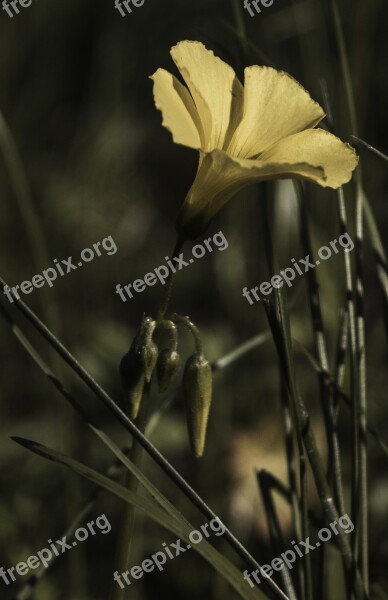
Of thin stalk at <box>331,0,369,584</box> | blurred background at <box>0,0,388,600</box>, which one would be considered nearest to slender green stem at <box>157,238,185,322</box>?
thin stalk at <box>331,0,369,584</box>

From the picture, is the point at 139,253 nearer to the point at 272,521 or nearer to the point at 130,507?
the point at 272,521

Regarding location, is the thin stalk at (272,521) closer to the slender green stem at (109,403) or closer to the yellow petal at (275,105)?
the slender green stem at (109,403)

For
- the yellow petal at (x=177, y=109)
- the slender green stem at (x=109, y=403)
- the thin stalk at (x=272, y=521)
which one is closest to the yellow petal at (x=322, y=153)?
the yellow petal at (x=177, y=109)

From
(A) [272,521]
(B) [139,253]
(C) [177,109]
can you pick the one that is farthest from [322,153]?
(B) [139,253]

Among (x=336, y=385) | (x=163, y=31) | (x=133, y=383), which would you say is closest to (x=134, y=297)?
(x=163, y=31)

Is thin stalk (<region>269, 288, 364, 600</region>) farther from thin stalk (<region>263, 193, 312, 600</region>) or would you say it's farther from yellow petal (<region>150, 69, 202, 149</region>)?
yellow petal (<region>150, 69, 202, 149</region>)

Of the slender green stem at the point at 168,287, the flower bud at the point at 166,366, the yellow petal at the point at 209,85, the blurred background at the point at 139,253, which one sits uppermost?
the yellow petal at the point at 209,85

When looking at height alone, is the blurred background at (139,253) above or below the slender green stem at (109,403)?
below
